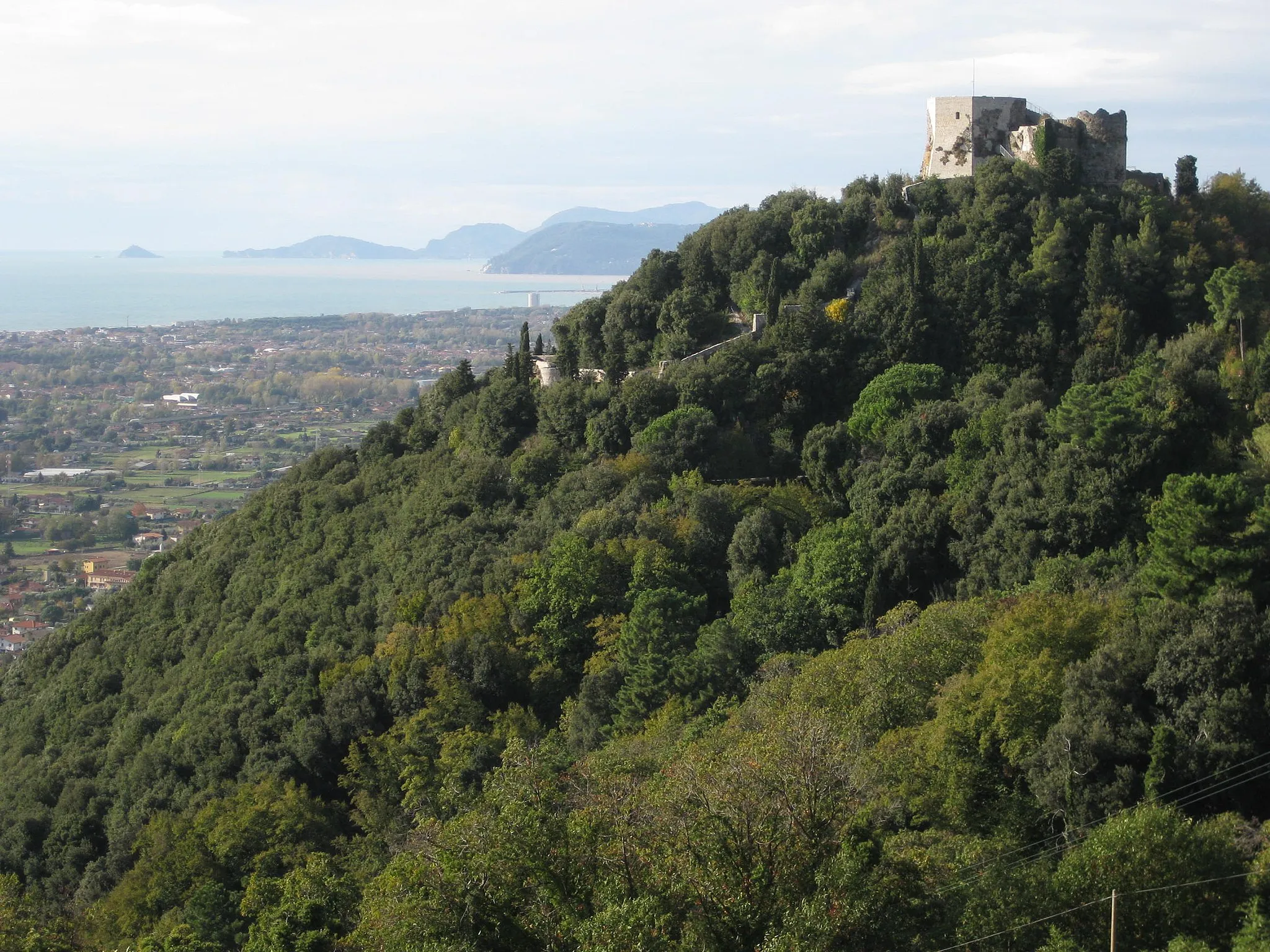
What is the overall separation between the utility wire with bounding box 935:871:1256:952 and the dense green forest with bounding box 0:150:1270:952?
46 mm

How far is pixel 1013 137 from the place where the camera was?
41.3 m

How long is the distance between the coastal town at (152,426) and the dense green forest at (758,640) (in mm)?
26488

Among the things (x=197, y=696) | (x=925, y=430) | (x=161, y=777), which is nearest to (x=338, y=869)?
(x=161, y=777)

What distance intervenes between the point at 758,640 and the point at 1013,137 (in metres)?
22.0

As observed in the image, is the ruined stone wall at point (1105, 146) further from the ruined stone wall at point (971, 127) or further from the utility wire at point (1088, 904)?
the utility wire at point (1088, 904)

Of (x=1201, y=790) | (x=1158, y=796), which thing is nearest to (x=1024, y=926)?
(x=1158, y=796)

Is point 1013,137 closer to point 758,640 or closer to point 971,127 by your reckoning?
point 971,127

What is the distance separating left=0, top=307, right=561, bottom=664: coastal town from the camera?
262 ft

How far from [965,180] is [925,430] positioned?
1218 cm

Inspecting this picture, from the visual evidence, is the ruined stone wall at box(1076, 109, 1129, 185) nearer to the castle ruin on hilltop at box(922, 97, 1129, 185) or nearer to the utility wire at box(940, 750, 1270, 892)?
the castle ruin on hilltop at box(922, 97, 1129, 185)

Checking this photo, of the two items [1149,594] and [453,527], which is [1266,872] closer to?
[1149,594]

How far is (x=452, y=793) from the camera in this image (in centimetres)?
1639

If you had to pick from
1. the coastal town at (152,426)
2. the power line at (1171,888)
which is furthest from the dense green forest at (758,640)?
the coastal town at (152,426)

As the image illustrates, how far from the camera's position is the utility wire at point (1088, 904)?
1330cm
